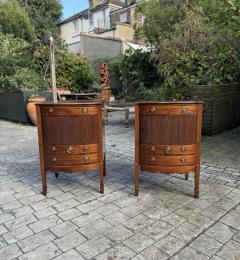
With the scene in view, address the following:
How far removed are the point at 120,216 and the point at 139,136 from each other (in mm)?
799

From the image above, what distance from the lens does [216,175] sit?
3.29 metres

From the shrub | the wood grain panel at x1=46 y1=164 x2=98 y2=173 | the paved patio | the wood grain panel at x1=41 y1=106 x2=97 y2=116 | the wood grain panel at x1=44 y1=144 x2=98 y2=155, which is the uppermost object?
the shrub

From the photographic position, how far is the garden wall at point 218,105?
16.8 feet

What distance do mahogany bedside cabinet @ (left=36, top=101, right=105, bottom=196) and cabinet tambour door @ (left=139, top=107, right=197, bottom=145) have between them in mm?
499

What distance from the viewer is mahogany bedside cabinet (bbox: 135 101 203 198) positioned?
251 centimetres

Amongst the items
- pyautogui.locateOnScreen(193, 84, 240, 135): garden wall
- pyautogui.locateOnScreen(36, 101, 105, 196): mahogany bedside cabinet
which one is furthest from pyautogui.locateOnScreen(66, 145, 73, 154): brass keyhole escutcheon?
pyautogui.locateOnScreen(193, 84, 240, 135): garden wall

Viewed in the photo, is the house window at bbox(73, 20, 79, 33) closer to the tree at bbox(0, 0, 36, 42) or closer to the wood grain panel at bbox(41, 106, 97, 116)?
the tree at bbox(0, 0, 36, 42)

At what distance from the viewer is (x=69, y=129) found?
2.64 meters

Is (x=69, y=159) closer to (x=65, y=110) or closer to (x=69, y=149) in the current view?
(x=69, y=149)

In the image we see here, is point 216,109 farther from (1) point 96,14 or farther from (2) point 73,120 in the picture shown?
(1) point 96,14

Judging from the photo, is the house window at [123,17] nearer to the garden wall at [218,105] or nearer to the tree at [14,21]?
the tree at [14,21]

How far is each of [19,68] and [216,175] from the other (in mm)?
7235

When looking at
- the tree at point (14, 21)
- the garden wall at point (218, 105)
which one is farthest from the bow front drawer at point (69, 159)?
the tree at point (14, 21)

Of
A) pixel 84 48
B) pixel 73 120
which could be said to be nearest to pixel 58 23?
pixel 84 48
